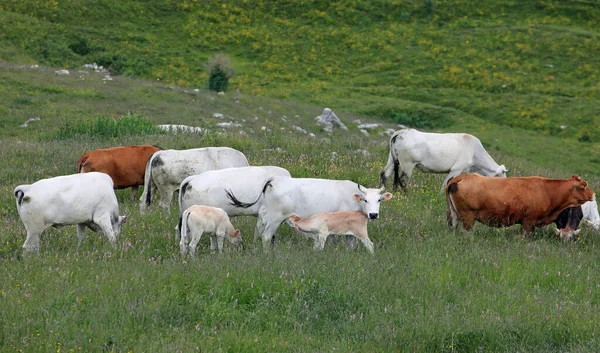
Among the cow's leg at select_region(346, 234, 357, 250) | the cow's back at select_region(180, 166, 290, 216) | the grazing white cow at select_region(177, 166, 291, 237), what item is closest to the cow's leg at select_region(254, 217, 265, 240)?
the grazing white cow at select_region(177, 166, 291, 237)

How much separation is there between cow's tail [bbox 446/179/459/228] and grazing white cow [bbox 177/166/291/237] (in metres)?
3.19

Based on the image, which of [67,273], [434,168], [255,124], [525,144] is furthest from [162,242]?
[525,144]

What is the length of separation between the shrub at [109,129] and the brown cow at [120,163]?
5368 millimetres

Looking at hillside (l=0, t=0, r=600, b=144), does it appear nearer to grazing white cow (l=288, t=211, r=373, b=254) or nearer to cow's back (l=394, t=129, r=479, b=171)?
cow's back (l=394, t=129, r=479, b=171)

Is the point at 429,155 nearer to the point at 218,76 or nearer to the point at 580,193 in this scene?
the point at 580,193

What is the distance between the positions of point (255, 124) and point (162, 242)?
2013 centimetres

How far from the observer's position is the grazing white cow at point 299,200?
12359 mm

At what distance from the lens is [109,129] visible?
69.2 ft

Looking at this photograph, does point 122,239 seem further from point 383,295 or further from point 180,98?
point 180,98

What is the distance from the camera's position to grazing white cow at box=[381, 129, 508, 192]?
684 inches

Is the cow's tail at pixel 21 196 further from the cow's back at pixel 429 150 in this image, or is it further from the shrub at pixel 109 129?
the shrub at pixel 109 129

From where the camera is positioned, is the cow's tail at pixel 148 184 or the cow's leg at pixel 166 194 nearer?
the cow's tail at pixel 148 184

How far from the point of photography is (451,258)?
1089cm

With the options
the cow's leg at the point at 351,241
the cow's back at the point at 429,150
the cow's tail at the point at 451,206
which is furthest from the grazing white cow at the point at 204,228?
the cow's back at the point at 429,150
